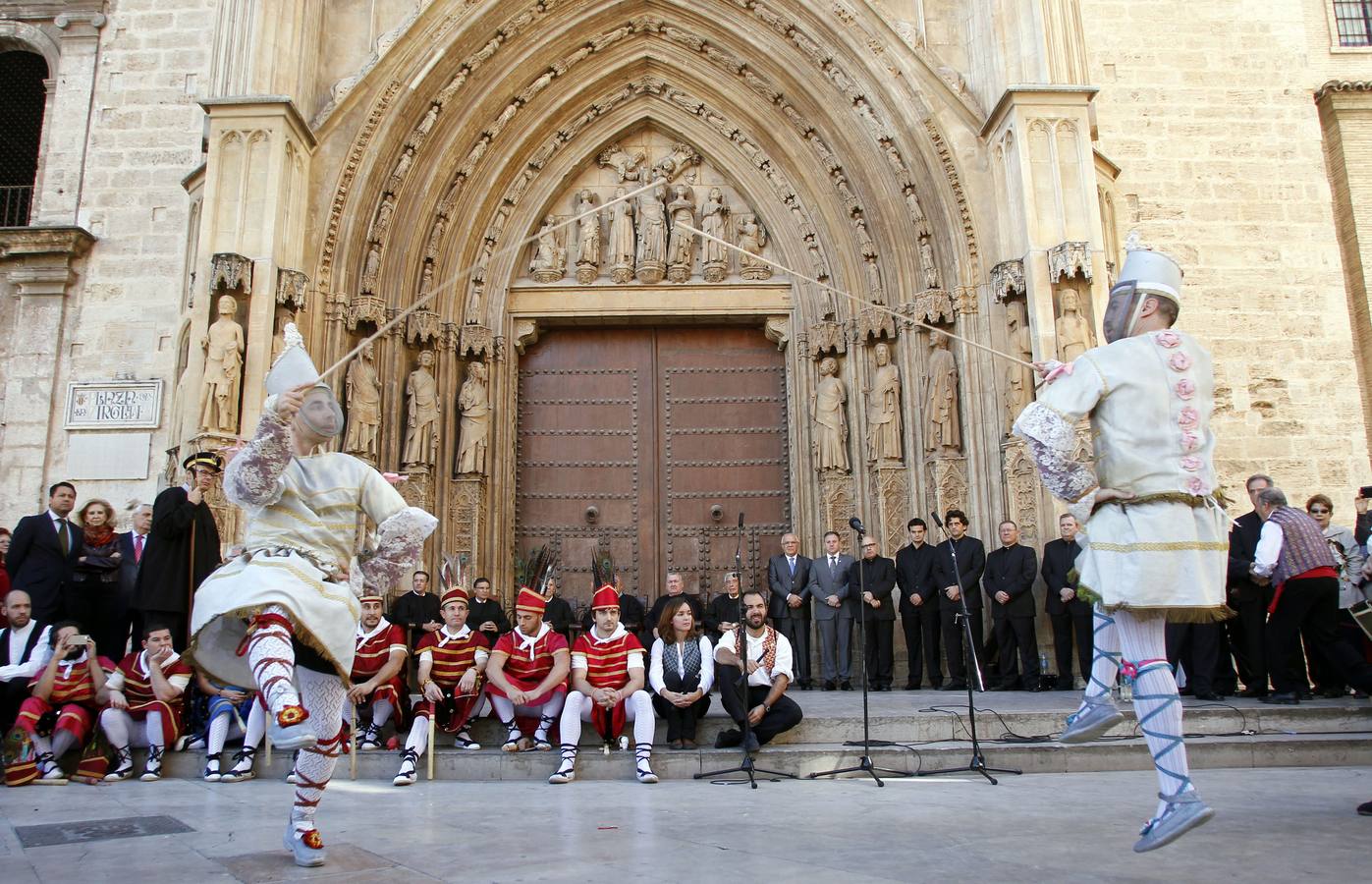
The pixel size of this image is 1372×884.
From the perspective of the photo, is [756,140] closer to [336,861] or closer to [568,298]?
[568,298]

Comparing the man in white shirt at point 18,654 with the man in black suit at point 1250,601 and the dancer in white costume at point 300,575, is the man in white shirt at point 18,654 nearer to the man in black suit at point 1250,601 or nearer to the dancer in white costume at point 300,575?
the dancer in white costume at point 300,575

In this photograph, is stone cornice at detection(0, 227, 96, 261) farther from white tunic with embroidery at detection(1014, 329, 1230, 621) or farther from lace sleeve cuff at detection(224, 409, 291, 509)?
white tunic with embroidery at detection(1014, 329, 1230, 621)

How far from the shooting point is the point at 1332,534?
8453 millimetres

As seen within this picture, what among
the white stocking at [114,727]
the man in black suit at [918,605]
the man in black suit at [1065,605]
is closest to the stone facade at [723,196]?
the man in black suit at [1065,605]

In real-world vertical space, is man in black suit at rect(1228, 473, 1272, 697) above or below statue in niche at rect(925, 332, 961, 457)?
below

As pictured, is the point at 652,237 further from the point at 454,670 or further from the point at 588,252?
the point at 454,670

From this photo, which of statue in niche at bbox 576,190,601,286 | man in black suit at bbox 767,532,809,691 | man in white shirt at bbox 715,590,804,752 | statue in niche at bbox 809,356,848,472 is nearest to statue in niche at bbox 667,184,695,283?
statue in niche at bbox 576,190,601,286

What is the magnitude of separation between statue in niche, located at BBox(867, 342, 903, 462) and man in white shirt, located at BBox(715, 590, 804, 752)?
418 cm

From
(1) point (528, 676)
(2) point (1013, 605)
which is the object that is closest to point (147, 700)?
(1) point (528, 676)

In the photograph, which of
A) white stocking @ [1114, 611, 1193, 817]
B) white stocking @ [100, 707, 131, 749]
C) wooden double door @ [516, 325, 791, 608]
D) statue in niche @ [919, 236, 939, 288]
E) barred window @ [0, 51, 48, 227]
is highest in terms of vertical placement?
barred window @ [0, 51, 48, 227]

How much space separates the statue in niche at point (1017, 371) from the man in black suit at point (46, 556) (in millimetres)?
7833

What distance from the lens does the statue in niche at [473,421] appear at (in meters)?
11.5

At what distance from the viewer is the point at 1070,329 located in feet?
31.6

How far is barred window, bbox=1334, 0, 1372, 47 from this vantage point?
13.6m
